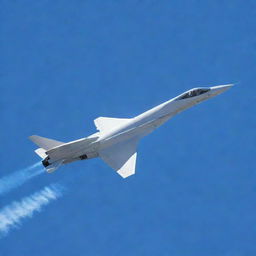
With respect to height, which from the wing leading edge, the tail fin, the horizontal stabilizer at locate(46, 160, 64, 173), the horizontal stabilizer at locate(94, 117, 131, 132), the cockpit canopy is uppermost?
the horizontal stabilizer at locate(94, 117, 131, 132)

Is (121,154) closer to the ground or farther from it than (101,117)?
closer to the ground

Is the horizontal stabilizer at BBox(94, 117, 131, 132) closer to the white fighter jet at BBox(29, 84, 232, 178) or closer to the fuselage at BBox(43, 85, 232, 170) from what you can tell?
the white fighter jet at BBox(29, 84, 232, 178)

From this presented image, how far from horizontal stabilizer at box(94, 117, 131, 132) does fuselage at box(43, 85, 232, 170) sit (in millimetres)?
1576

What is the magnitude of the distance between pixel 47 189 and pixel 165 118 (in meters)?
8.98

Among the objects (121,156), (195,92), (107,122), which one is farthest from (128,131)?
(195,92)

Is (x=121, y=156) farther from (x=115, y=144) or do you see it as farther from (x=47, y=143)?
(x=47, y=143)

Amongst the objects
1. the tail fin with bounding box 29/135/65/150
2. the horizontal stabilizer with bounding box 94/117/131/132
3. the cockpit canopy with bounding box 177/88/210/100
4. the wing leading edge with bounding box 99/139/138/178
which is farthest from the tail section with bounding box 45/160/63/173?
the cockpit canopy with bounding box 177/88/210/100

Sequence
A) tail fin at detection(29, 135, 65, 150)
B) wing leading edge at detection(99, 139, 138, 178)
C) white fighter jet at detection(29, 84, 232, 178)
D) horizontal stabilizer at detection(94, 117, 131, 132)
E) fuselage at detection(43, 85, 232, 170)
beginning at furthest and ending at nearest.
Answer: horizontal stabilizer at detection(94, 117, 131, 132)
tail fin at detection(29, 135, 65, 150)
fuselage at detection(43, 85, 232, 170)
white fighter jet at detection(29, 84, 232, 178)
wing leading edge at detection(99, 139, 138, 178)

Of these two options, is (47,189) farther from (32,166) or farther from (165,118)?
(165,118)

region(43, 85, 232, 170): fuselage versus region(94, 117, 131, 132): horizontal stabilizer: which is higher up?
region(94, 117, 131, 132): horizontal stabilizer

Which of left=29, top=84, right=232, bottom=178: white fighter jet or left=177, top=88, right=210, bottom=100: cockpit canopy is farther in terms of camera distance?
left=177, top=88, right=210, bottom=100: cockpit canopy

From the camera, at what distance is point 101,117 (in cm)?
5416

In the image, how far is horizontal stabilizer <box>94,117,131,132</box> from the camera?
2085 inches

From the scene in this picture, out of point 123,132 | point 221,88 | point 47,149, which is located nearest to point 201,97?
point 221,88
